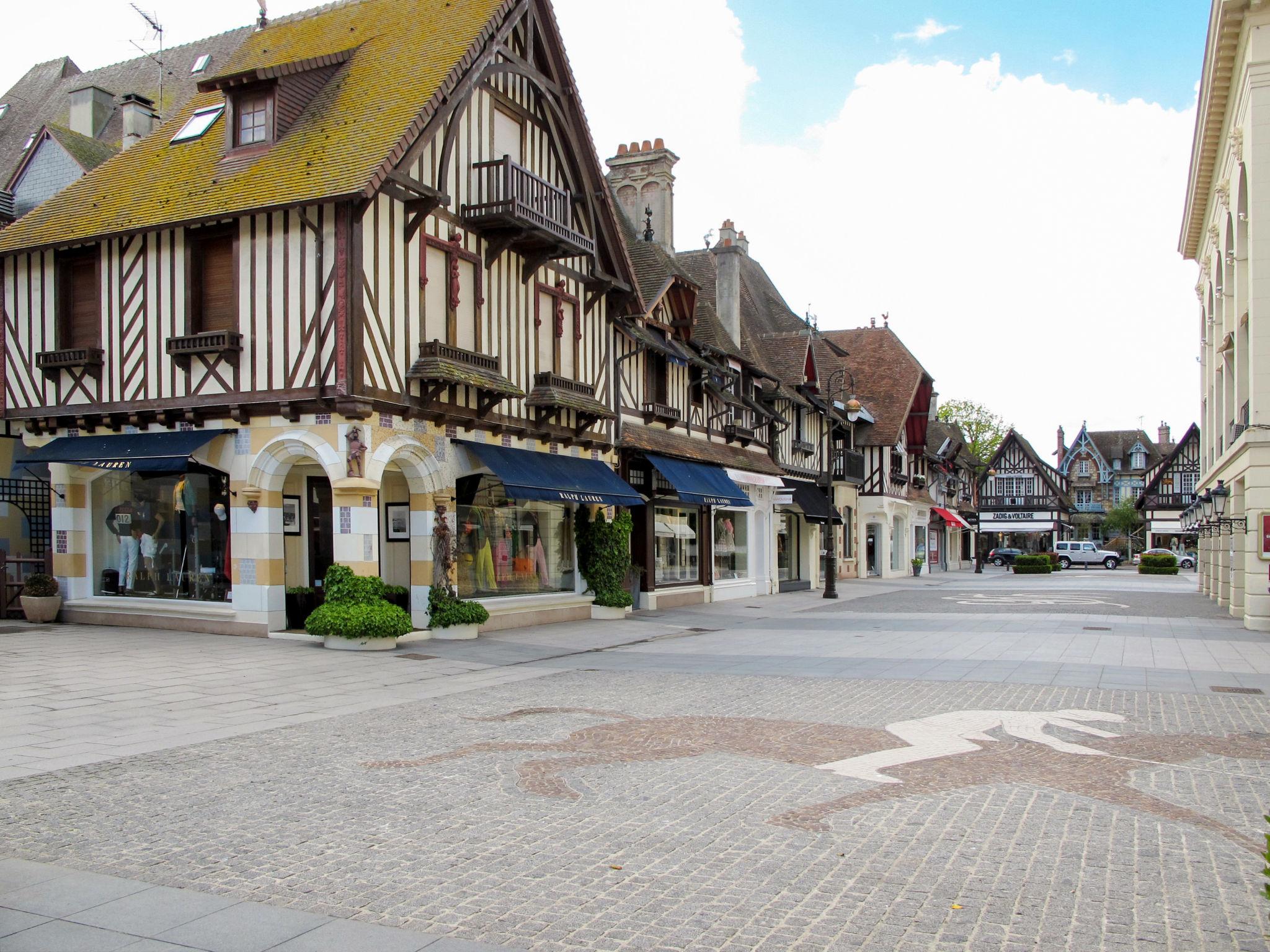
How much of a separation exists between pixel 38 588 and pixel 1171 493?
252 feet

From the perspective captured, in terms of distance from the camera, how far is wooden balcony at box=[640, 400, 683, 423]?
74.8ft

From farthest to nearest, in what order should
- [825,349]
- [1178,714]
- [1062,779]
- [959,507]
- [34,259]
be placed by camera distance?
1. [959,507]
2. [825,349]
3. [34,259]
4. [1178,714]
5. [1062,779]

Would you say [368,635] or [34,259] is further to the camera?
[34,259]

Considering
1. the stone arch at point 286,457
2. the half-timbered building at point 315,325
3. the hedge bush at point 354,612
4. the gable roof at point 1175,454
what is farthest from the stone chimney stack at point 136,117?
the gable roof at point 1175,454

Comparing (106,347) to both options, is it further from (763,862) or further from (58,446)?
(763,862)

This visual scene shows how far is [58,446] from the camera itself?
637 inches

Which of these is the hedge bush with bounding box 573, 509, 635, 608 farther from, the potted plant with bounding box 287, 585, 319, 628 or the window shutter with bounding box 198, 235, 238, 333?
the window shutter with bounding box 198, 235, 238, 333

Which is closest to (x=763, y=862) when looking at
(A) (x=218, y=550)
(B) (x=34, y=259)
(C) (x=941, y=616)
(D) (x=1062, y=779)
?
(D) (x=1062, y=779)

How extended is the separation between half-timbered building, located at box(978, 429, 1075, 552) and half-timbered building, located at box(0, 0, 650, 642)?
6602 cm

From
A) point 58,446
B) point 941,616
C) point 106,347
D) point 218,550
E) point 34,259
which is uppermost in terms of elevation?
point 34,259

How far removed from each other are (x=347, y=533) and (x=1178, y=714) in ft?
33.6

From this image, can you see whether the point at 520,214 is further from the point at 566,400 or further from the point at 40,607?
the point at 40,607

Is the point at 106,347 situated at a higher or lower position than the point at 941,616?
higher

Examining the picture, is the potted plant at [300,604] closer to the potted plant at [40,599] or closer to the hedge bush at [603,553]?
the potted plant at [40,599]
